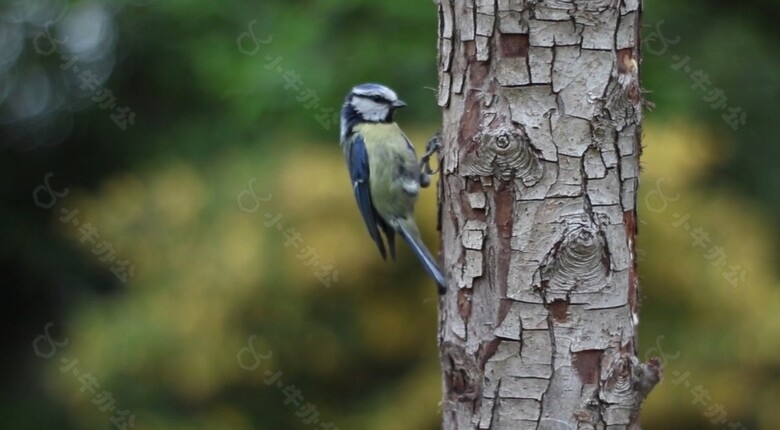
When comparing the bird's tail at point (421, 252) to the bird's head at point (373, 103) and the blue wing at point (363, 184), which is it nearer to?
the blue wing at point (363, 184)

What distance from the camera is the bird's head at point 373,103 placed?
8.91 ft

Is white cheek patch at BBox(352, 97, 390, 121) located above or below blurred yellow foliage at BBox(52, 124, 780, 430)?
above

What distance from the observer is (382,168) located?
2787 mm

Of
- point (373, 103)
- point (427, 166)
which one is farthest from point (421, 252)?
point (373, 103)

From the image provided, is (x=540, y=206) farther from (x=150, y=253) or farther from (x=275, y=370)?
(x=150, y=253)

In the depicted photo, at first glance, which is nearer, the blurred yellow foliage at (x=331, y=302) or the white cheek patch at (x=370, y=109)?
the white cheek patch at (x=370, y=109)

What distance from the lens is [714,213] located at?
11.3 feet

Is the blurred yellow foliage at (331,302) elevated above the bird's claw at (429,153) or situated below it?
below

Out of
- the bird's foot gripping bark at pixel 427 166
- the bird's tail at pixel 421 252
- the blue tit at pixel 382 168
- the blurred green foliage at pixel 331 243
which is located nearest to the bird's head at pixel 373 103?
the blue tit at pixel 382 168

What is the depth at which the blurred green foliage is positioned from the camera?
337 centimetres

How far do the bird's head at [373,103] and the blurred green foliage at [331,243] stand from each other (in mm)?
511

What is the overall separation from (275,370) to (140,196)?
92 cm

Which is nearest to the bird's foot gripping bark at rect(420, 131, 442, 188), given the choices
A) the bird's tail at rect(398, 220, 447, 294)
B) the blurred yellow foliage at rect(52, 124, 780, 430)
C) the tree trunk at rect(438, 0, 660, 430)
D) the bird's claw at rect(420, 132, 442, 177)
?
the bird's claw at rect(420, 132, 442, 177)

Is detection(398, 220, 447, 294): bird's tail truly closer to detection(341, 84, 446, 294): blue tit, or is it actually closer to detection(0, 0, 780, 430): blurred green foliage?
detection(341, 84, 446, 294): blue tit
